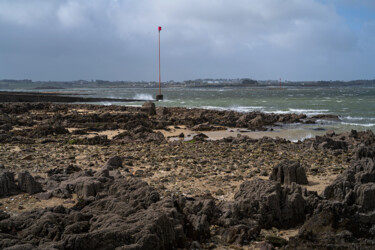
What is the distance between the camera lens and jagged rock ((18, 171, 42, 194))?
685 cm

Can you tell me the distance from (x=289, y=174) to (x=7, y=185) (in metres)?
5.95

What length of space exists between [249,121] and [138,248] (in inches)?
780

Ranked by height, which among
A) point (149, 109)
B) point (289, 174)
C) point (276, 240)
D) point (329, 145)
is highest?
point (149, 109)

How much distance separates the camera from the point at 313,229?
500 cm

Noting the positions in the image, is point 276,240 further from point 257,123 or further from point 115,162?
point 257,123

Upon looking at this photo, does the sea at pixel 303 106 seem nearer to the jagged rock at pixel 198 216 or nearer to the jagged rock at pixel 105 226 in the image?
the jagged rock at pixel 198 216

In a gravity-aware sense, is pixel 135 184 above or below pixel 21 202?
above

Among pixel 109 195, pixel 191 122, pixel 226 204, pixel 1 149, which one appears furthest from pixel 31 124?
pixel 226 204

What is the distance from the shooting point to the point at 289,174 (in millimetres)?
7605

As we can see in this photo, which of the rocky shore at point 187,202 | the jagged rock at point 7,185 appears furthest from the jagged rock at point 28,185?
the jagged rock at point 7,185

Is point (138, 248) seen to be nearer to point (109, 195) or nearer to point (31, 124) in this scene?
point (109, 195)

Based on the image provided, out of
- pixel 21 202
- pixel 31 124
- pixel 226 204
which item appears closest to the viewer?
pixel 226 204

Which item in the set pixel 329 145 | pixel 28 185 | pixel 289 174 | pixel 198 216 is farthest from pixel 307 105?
pixel 198 216

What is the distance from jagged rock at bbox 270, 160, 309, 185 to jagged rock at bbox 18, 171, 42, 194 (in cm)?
505
